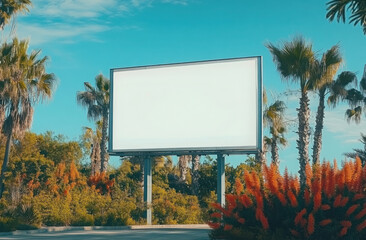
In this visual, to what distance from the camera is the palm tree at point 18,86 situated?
38.0 m

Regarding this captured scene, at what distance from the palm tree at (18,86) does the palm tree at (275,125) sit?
15.3 metres

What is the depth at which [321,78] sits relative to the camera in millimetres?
31578

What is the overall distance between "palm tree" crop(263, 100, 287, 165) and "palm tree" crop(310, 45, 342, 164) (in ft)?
22.5

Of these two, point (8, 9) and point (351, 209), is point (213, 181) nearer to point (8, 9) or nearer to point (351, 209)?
point (8, 9)

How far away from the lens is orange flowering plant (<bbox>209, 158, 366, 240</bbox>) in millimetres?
15445

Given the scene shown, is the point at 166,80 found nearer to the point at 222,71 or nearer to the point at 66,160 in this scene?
the point at 222,71

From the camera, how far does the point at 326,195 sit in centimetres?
1590

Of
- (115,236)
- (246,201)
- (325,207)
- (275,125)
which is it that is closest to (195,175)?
(275,125)

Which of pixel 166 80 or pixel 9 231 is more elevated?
pixel 166 80

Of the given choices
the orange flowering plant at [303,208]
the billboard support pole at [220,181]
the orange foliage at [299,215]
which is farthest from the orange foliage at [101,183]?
the orange foliage at [299,215]

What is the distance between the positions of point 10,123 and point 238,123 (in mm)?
16045

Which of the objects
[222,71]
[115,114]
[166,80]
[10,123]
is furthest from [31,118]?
[222,71]

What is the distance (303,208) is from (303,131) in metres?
16.1

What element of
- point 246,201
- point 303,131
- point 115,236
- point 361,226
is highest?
point 303,131
